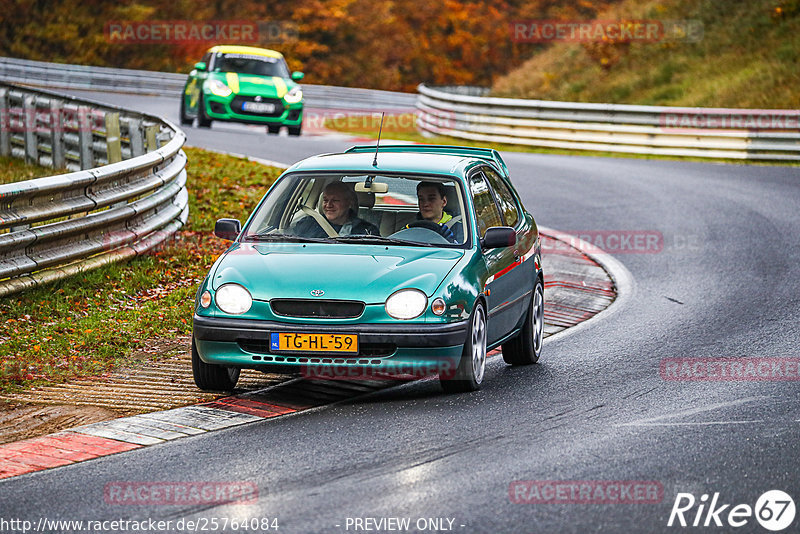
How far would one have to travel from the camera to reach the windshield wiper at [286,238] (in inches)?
331

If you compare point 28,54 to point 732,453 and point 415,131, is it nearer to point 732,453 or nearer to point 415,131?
point 415,131

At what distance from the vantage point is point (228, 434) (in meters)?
7.04

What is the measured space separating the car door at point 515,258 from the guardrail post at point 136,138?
8.12 m

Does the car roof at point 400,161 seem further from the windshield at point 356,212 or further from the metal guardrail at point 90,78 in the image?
the metal guardrail at point 90,78

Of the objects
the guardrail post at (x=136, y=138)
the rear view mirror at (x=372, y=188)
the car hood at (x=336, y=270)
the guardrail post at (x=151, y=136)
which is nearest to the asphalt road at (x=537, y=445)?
the car hood at (x=336, y=270)

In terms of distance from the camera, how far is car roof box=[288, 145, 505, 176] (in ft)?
28.9

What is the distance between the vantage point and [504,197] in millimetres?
9641

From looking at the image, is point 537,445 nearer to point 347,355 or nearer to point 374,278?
point 347,355

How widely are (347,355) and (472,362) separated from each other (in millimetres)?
877

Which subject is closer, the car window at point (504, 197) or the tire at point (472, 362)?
the tire at point (472, 362)

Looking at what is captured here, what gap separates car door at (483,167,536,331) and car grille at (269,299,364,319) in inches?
60.1

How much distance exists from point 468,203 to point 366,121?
27920 mm

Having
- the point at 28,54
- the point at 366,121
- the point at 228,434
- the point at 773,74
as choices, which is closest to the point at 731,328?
the point at 228,434

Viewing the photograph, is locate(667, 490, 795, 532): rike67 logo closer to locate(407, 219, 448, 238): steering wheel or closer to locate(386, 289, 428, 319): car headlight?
locate(386, 289, 428, 319): car headlight
